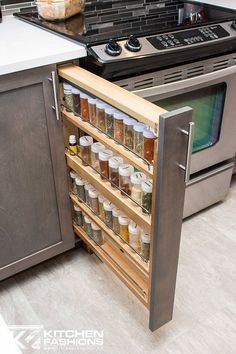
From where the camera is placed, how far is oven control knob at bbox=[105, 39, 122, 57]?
1216 mm

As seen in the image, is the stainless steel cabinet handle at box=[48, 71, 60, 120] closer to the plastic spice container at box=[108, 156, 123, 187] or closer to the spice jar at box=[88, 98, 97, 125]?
the spice jar at box=[88, 98, 97, 125]

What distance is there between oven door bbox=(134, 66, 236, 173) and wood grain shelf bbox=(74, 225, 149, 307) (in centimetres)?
55

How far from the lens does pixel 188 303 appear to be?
1.46 metres

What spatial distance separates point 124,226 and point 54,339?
20.0 inches

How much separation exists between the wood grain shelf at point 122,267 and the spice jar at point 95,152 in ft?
1.07

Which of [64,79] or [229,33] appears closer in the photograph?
[64,79]

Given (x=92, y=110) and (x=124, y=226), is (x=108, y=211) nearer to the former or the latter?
(x=124, y=226)

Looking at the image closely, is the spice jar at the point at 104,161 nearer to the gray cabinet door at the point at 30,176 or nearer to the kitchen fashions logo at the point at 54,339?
the gray cabinet door at the point at 30,176

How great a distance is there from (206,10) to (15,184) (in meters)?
1.17

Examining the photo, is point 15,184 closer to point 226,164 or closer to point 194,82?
point 194,82

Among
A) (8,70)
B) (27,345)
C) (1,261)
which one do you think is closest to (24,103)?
(8,70)

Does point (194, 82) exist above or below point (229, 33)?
below

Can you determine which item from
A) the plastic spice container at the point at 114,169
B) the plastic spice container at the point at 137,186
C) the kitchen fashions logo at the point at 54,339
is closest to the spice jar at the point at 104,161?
the plastic spice container at the point at 114,169

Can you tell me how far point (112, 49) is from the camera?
1.22 metres
